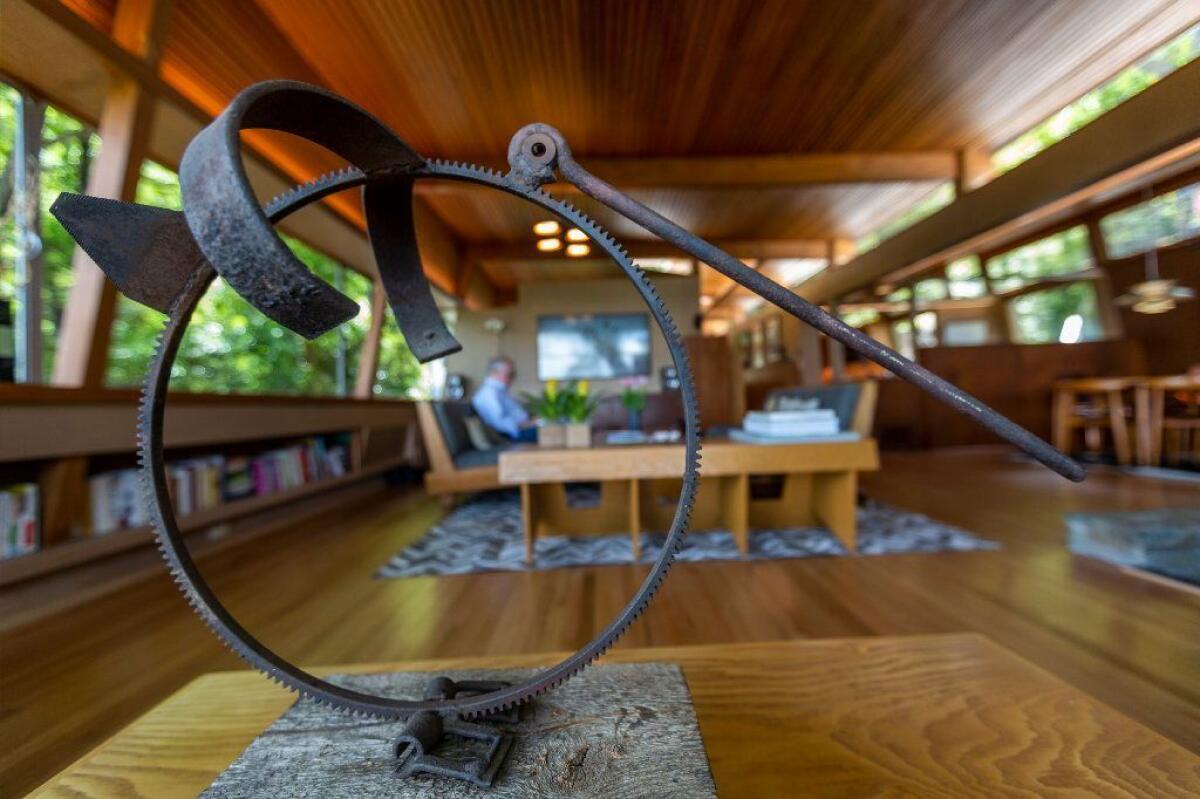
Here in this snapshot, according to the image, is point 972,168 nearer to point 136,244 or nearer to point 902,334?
point 902,334

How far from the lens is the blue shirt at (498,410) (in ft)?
15.0

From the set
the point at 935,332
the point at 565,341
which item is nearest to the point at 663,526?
the point at 565,341

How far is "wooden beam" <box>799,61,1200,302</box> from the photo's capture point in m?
1.29

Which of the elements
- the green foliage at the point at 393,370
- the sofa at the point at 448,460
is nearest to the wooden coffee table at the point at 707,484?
the sofa at the point at 448,460

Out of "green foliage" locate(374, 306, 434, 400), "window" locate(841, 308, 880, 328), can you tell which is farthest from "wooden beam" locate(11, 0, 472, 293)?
"window" locate(841, 308, 880, 328)

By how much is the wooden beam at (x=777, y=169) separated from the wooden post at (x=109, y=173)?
2.68 meters

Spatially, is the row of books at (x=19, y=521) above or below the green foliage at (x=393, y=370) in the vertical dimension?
below

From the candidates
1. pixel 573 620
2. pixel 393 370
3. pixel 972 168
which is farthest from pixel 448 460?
pixel 972 168

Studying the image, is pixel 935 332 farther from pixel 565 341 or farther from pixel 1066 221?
pixel 565 341

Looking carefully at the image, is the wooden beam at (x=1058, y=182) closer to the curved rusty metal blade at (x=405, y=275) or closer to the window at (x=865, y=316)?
the window at (x=865, y=316)

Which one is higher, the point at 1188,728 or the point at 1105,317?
the point at 1105,317

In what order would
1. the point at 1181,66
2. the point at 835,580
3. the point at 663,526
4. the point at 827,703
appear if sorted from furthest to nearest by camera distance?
the point at 663,526 → the point at 835,580 → the point at 1181,66 → the point at 827,703

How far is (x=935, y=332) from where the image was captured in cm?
718

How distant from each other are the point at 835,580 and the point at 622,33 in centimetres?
337
